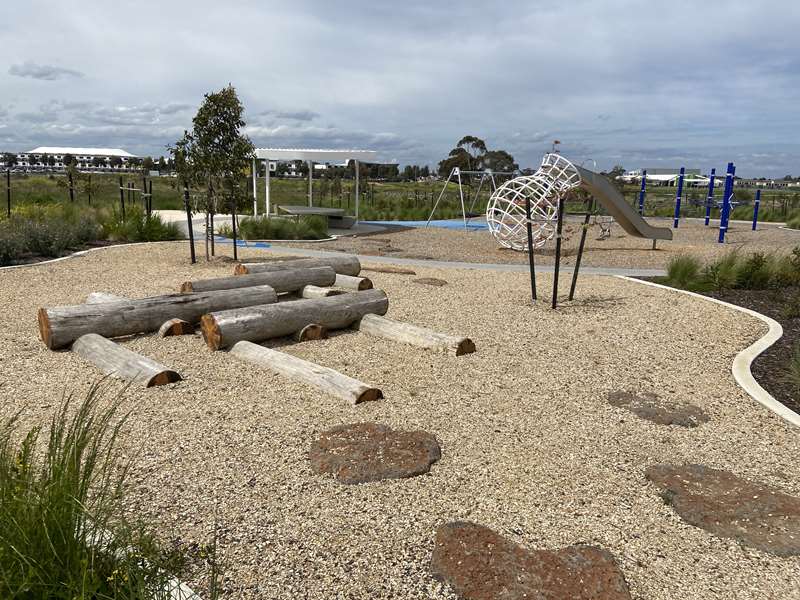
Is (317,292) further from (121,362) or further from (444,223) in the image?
(444,223)

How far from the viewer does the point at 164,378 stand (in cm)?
514

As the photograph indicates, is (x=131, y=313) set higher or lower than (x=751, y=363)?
higher

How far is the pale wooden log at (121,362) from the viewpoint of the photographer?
16.8 ft

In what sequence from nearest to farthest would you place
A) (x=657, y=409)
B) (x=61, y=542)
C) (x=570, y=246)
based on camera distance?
(x=61, y=542)
(x=657, y=409)
(x=570, y=246)

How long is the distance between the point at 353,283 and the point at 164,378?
431cm

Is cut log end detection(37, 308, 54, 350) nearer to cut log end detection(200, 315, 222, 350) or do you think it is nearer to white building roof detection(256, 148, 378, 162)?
cut log end detection(200, 315, 222, 350)

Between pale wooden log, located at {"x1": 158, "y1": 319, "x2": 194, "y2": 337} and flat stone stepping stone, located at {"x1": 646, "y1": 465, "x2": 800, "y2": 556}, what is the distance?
4831 millimetres

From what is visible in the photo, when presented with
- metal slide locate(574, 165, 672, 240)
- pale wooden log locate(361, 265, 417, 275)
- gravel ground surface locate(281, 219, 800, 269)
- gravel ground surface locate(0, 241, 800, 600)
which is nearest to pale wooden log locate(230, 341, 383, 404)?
gravel ground surface locate(0, 241, 800, 600)

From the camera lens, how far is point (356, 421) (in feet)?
15.0

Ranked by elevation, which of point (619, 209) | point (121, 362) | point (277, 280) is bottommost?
point (121, 362)

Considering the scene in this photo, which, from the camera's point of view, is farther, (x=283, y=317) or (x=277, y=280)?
(x=277, y=280)

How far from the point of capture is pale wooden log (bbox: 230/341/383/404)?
16.3 ft

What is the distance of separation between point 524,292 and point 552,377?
4116 mm

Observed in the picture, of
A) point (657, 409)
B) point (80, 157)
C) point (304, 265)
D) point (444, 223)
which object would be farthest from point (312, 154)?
point (80, 157)
